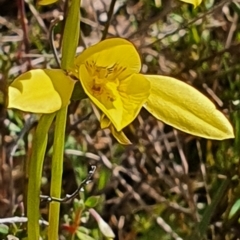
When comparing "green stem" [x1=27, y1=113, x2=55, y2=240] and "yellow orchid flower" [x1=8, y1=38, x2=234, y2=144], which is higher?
"yellow orchid flower" [x1=8, y1=38, x2=234, y2=144]

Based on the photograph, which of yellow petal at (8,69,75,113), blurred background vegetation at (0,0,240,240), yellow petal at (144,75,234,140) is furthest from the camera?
blurred background vegetation at (0,0,240,240)

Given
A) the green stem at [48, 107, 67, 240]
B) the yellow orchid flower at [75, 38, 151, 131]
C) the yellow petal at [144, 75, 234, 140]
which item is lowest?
the green stem at [48, 107, 67, 240]

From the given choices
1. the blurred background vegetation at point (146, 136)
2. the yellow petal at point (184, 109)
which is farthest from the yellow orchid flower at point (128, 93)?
the blurred background vegetation at point (146, 136)

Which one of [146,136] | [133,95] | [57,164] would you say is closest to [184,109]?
[133,95]

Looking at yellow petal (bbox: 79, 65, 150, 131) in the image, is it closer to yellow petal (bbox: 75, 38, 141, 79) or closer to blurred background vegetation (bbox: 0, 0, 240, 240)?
yellow petal (bbox: 75, 38, 141, 79)

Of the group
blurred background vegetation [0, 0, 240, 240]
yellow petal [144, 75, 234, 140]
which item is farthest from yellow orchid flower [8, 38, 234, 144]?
blurred background vegetation [0, 0, 240, 240]

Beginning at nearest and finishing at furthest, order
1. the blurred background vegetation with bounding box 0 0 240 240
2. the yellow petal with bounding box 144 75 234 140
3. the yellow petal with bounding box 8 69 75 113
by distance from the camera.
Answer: the yellow petal with bounding box 8 69 75 113 < the yellow petal with bounding box 144 75 234 140 < the blurred background vegetation with bounding box 0 0 240 240

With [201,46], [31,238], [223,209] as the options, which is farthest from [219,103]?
[31,238]
